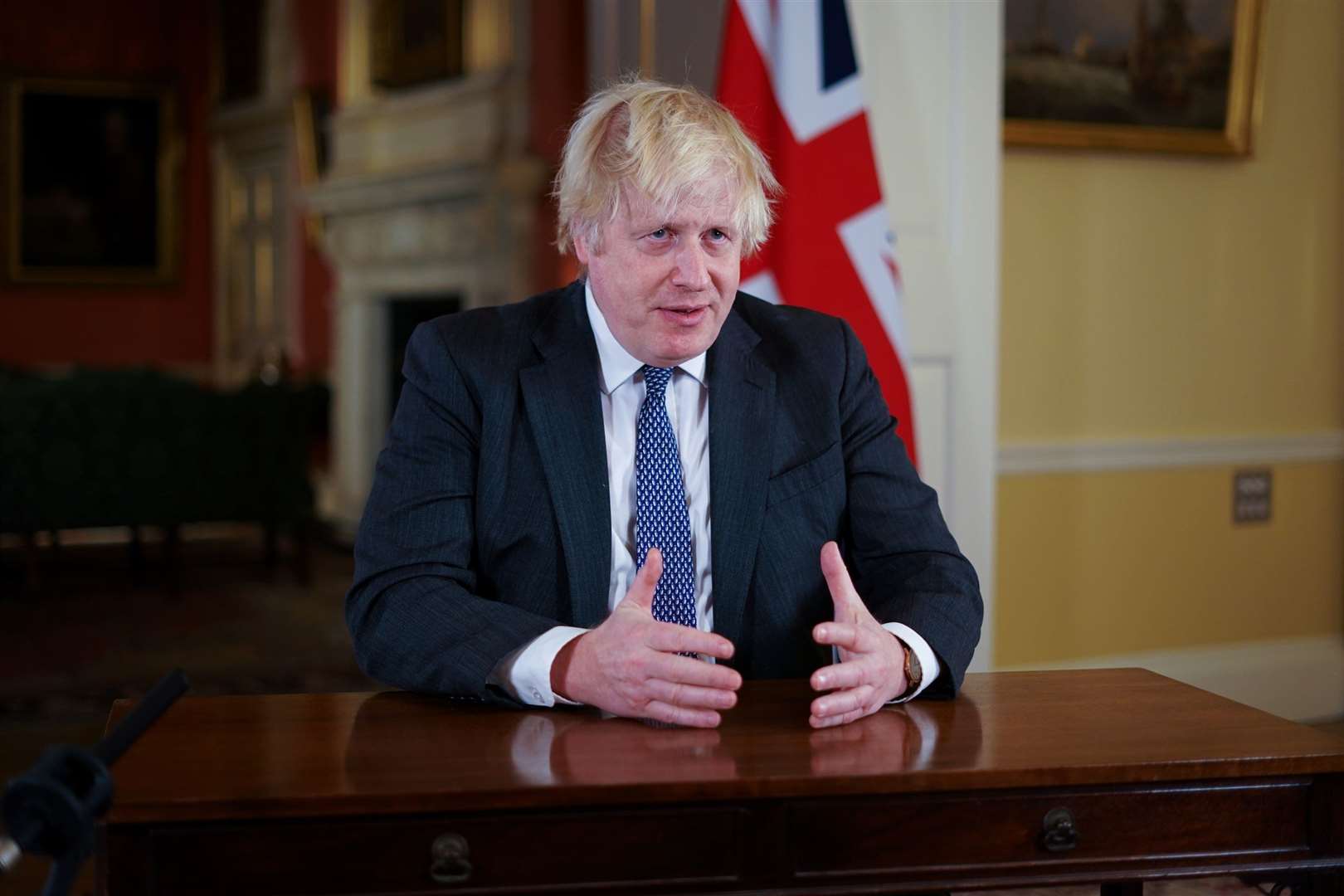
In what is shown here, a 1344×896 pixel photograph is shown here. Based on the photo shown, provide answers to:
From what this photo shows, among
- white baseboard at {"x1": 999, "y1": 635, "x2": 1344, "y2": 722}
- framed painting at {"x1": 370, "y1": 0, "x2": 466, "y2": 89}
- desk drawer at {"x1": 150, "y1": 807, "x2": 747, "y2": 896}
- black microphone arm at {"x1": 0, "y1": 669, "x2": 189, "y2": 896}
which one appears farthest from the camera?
framed painting at {"x1": 370, "y1": 0, "x2": 466, "y2": 89}

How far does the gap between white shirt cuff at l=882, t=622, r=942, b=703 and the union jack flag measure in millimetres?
1370

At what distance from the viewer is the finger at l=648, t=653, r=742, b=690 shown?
155 cm

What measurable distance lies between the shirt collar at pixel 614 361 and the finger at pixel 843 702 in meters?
0.55

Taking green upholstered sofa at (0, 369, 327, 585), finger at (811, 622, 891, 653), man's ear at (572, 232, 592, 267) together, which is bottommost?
green upholstered sofa at (0, 369, 327, 585)

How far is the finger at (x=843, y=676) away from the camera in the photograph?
1.60 metres

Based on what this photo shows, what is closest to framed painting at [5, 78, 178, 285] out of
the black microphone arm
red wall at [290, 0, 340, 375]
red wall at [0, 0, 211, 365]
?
red wall at [0, 0, 211, 365]

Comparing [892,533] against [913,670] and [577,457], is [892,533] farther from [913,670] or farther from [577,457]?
[577,457]

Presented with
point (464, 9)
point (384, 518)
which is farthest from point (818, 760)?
point (464, 9)

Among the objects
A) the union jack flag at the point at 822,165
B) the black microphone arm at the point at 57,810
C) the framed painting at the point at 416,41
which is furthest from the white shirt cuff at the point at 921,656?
the framed painting at the point at 416,41

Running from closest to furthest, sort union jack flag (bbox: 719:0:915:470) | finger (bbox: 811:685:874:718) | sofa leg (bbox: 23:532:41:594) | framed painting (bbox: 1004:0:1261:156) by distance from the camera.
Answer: finger (bbox: 811:685:874:718), union jack flag (bbox: 719:0:915:470), framed painting (bbox: 1004:0:1261:156), sofa leg (bbox: 23:532:41:594)

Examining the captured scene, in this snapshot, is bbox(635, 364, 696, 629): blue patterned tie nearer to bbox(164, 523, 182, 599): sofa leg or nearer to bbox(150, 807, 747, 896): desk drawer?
bbox(150, 807, 747, 896): desk drawer

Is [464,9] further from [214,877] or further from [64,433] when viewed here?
[214,877]

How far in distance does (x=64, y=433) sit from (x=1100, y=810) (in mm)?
5671

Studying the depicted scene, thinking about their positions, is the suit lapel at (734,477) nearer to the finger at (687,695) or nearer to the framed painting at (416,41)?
the finger at (687,695)
